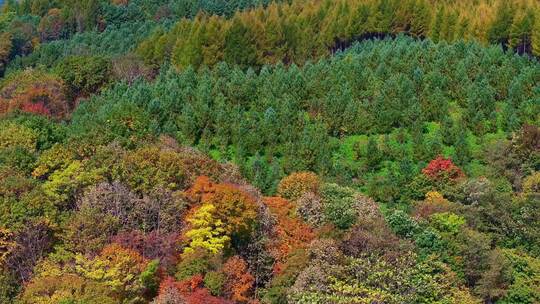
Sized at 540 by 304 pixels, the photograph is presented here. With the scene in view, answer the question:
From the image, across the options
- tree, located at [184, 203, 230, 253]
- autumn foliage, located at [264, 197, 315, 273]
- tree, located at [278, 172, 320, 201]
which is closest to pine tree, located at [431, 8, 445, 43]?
tree, located at [278, 172, 320, 201]

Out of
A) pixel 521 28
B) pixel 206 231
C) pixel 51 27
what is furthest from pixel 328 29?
pixel 206 231

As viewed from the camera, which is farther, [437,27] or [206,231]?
[437,27]

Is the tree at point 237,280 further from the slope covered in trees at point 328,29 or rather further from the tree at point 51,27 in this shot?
the tree at point 51,27

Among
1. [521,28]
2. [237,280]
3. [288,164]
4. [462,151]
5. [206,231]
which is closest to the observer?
[237,280]

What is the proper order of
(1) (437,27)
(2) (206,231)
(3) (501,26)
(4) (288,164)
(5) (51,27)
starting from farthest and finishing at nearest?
(5) (51,27), (1) (437,27), (3) (501,26), (4) (288,164), (2) (206,231)

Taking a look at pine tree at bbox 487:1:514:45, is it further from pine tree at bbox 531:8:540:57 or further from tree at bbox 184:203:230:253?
tree at bbox 184:203:230:253

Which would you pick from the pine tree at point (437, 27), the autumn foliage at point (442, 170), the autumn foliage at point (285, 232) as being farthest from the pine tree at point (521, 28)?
the autumn foliage at point (285, 232)

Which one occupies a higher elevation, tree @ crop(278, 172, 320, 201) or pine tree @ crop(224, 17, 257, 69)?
tree @ crop(278, 172, 320, 201)

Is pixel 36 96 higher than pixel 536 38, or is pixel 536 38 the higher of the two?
pixel 536 38

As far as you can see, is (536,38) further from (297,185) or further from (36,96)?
(36,96)
